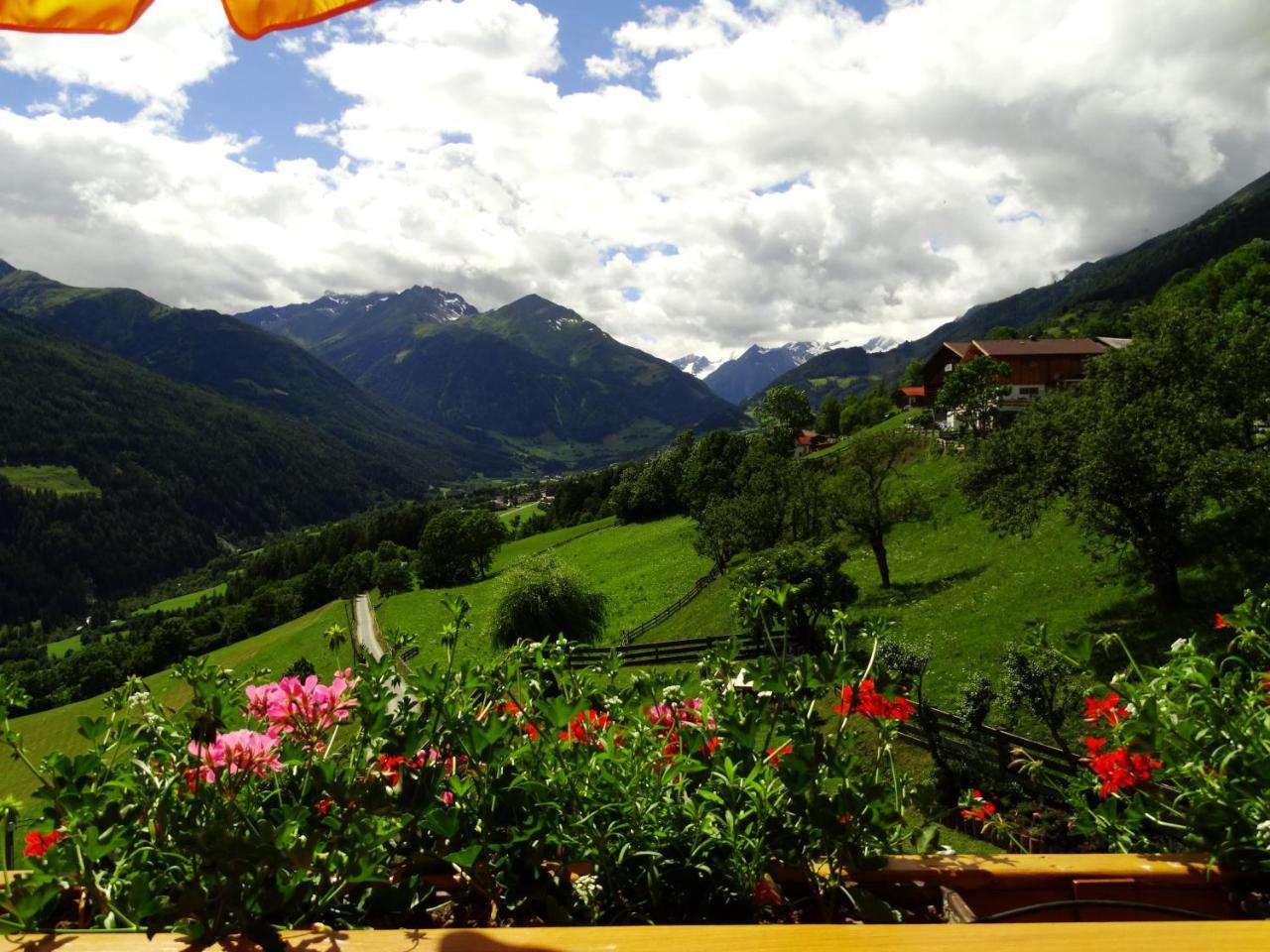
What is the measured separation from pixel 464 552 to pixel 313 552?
54.9 m

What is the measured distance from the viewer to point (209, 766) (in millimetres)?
1521

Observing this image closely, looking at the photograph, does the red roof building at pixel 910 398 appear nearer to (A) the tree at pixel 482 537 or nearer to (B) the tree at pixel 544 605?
(A) the tree at pixel 482 537

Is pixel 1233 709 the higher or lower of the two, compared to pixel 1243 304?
lower

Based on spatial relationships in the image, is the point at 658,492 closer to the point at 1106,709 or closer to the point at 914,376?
the point at 914,376

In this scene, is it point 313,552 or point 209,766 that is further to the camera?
point 313,552

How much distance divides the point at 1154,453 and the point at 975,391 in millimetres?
42601

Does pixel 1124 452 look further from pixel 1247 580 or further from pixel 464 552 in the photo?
pixel 464 552

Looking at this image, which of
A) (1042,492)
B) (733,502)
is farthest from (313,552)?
(1042,492)

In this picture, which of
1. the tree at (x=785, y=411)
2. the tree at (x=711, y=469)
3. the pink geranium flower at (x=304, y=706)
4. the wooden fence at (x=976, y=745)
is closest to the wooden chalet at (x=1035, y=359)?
the tree at (x=785, y=411)

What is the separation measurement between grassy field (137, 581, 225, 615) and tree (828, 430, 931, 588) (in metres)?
137

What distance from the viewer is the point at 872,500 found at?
26.1 m

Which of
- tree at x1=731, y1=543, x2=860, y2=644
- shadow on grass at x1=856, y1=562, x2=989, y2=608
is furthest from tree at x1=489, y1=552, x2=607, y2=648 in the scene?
shadow on grass at x1=856, y1=562, x2=989, y2=608

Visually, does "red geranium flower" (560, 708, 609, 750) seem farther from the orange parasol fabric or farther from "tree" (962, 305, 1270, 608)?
"tree" (962, 305, 1270, 608)

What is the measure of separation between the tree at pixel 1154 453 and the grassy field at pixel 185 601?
475 feet
